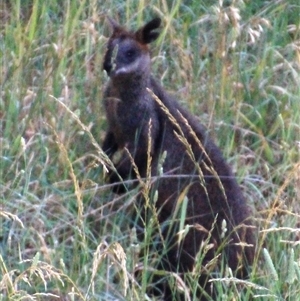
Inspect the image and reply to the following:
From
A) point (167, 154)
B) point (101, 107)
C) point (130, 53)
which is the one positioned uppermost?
point (130, 53)

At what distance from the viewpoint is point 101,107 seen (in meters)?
4.85

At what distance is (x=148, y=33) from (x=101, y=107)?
454 mm

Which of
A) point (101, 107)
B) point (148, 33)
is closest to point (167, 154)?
point (101, 107)

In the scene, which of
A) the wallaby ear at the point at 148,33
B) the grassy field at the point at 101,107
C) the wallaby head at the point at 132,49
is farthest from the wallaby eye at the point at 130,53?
the grassy field at the point at 101,107

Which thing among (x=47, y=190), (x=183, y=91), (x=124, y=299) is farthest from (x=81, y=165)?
(x=124, y=299)

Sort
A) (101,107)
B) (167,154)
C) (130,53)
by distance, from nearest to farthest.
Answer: (167,154), (130,53), (101,107)

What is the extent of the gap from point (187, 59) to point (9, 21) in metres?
1.19

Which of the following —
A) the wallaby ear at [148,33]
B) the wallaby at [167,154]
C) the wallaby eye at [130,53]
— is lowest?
the wallaby at [167,154]

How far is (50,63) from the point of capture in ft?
15.9

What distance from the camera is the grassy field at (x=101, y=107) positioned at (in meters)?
3.91

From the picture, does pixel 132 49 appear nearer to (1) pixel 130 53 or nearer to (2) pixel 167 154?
(1) pixel 130 53

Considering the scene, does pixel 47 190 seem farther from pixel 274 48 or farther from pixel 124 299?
pixel 274 48

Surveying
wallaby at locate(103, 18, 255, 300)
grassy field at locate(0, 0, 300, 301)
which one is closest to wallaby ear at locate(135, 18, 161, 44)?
wallaby at locate(103, 18, 255, 300)

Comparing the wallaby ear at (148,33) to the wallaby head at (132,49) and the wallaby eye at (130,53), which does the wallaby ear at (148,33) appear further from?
the wallaby eye at (130,53)
